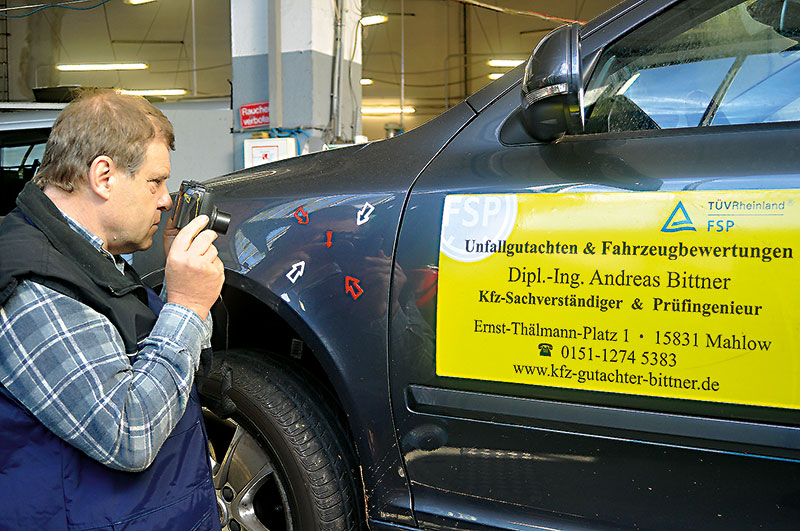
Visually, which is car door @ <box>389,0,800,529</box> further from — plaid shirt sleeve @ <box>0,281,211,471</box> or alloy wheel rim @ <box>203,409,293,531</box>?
plaid shirt sleeve @ <box>0,281,211,471</box>

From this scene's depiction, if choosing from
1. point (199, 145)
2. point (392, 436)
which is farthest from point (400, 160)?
point (199, 145)

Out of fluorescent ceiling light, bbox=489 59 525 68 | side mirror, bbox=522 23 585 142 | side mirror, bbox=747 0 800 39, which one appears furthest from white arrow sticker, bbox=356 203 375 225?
fluorescent ceiling light, bbox=489 59 525 68

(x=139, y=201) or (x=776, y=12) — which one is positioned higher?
(x=776, y=12)

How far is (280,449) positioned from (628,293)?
2.90ft

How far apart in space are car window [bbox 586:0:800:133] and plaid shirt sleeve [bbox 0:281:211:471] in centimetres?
103

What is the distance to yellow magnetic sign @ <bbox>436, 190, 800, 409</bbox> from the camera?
1217 mm

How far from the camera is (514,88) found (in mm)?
1600

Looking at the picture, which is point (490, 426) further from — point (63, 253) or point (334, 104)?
point (334, 104)

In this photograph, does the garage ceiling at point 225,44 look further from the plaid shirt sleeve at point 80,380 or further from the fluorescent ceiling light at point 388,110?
the plaid shirt sleeve at point 80,380

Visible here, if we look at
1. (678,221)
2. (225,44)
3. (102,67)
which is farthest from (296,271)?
(102,67)

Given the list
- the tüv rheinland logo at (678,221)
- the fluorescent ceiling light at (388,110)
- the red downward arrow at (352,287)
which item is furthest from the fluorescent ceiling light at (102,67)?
the tüv rheinland logo at (678,221)

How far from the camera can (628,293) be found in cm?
130

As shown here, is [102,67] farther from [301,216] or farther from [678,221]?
[678,221]

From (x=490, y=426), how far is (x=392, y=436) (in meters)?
0.24
